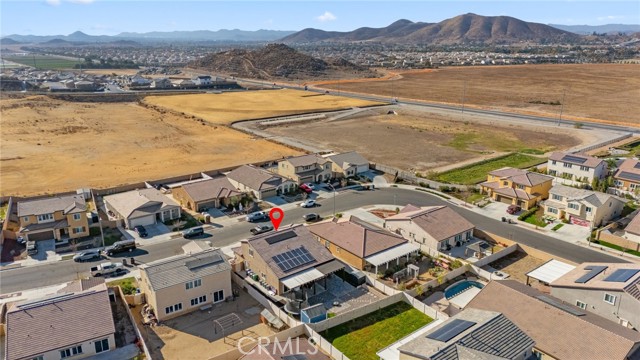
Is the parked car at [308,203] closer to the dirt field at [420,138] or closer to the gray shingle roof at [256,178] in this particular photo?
the gray shingle roof at [256,178]

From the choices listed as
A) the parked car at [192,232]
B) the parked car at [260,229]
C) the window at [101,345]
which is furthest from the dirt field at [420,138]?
the window at [101,345]

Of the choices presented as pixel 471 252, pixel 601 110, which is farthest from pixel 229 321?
pixel 601 110

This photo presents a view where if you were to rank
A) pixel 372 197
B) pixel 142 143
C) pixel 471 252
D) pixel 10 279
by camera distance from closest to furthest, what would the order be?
pixel 10 279 < pixel 471 252 < pixel 372 197 < pixel 142 143

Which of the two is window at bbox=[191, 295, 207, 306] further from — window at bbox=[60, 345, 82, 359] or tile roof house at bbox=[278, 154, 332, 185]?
tile roof house at bbox=[278, 154, 332, 185]

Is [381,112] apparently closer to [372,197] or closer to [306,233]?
[372,197]

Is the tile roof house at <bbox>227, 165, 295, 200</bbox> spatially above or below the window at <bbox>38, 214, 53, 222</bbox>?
above

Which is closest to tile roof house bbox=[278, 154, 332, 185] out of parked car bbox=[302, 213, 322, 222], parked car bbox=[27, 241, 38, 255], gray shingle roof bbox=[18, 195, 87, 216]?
parked car bbox=[302, 213, 322, 222]

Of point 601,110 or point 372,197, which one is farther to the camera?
point 601,110
